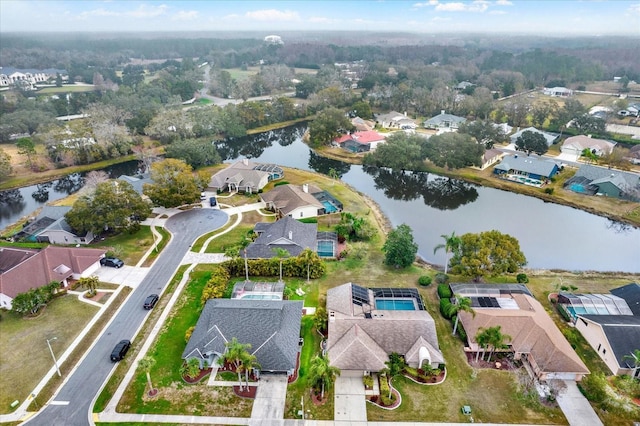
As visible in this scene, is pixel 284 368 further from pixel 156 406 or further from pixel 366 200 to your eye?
pixel 366 200

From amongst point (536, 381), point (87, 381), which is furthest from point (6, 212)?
point (536, 381)

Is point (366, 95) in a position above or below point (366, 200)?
above

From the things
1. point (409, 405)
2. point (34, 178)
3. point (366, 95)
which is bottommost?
point (409, 405)

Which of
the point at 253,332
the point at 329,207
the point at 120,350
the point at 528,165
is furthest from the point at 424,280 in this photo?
the point at 528,165

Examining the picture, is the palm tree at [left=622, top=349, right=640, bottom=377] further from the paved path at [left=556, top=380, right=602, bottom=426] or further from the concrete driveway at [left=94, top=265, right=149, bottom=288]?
the concrete driveway at [left=94, top=265, right=149, bottom=288]

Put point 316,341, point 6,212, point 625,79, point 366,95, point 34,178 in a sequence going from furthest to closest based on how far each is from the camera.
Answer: point 625,79 < point 366,95 < point 34,178 < point 6,212 < point 316,341

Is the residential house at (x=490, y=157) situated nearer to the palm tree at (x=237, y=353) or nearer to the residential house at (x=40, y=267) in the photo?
the palm tree at (x=237, y=353)

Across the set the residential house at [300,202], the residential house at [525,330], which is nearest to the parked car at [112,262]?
the residential house at [300,202]
